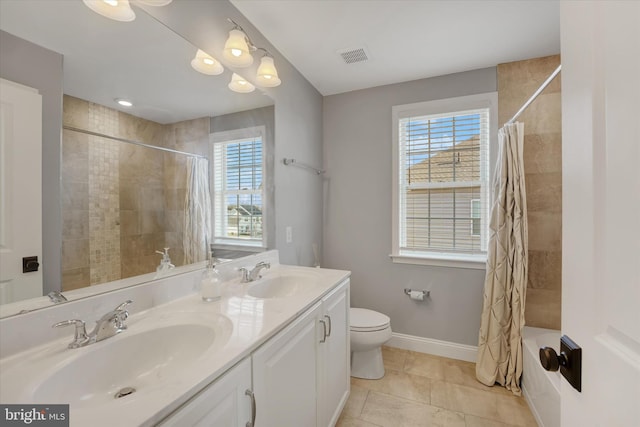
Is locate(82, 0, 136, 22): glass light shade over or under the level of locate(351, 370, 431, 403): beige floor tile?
over

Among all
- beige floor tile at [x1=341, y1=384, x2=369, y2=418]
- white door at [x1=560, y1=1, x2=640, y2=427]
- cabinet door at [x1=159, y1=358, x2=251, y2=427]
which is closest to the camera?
white door at [x1=560, y1=1, x2=640, y2=427]

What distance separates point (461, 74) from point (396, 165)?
3.04 ft

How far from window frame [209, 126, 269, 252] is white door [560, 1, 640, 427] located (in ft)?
4.94

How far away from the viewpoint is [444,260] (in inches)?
92.0

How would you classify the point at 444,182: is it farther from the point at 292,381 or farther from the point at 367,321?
the point at 292,381

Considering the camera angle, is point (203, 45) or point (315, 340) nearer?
point (315, 340)

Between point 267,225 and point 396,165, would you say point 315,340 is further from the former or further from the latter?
point 396,165

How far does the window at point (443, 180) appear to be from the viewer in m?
2.30

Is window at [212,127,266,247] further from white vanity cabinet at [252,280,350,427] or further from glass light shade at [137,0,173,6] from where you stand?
white vanity cabinet at [252,280,350,427]

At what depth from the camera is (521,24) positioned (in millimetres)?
1735

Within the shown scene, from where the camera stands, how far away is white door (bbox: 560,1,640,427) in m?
0.41

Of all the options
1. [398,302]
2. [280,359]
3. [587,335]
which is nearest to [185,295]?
[280,359]

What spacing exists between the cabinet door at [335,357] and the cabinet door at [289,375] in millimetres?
109

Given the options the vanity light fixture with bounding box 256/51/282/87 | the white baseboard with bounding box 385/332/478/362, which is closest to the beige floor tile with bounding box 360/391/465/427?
the white baseboard with bounding box 385/332/478/362
